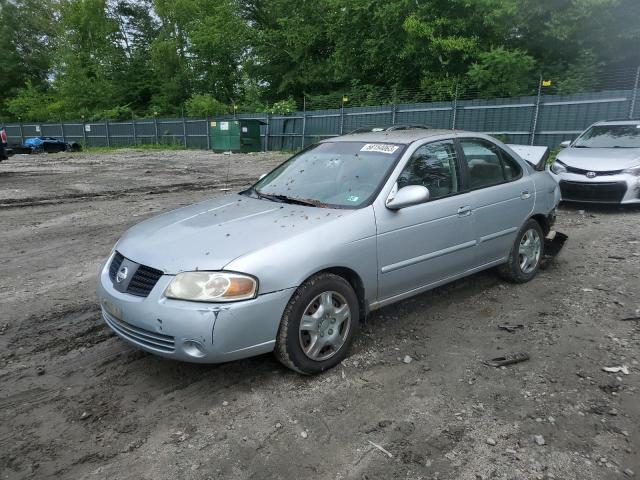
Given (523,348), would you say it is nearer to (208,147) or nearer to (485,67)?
(485,67)

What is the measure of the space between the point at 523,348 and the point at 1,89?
214ft

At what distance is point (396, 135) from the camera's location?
463cm

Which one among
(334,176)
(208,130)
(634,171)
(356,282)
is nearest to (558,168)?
(634,171)

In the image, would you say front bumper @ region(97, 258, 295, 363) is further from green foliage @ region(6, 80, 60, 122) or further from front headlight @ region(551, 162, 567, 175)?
green foliage @ region(6, 80, 60, 122)

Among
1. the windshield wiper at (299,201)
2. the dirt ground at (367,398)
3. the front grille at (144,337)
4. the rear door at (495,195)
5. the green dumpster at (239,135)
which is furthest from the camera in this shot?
the green dumpster at (239,135)

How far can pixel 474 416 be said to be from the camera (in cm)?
301

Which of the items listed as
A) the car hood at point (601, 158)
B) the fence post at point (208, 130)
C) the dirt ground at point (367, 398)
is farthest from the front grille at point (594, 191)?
the fence post at point (208, 130)

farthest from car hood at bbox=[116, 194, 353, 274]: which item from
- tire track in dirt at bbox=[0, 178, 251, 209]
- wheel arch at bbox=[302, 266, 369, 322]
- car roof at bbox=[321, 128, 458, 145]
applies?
tire track in dirt at bbox=[0, 178, 251, 209]

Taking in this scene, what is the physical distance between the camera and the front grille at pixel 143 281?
3199mm

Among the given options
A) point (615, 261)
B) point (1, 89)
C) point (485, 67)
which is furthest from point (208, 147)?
point (1, 89)

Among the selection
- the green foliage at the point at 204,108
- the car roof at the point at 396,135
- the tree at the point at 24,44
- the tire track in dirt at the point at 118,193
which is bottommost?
the tire track in dirt at the point at 118,193

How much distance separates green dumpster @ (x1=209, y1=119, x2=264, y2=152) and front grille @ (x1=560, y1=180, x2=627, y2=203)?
20.7 m

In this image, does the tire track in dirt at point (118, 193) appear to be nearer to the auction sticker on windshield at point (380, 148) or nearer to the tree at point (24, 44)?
the auction sticker on windshield at point (380, 148)

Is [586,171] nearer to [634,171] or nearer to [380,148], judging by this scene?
[634,171]
